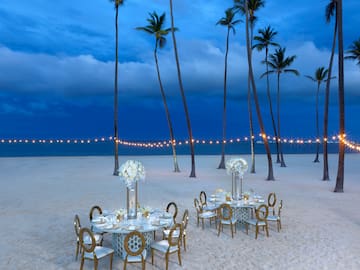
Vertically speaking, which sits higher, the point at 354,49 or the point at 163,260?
the point at 354,49

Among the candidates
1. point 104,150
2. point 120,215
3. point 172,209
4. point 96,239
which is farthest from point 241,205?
point 104,150

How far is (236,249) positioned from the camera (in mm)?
6824

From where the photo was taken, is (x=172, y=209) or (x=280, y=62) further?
(x=280, y=62)

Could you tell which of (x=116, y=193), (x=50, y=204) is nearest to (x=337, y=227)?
(x=116, y=193)

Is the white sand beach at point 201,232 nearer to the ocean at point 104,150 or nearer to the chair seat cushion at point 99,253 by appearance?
the chair seat cushion at point 99,253

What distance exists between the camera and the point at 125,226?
20.6 feet

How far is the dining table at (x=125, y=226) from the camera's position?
6143 millimetres

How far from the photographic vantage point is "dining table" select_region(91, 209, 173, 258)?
614 centimetres

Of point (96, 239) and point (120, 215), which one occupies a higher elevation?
point (120, 215)

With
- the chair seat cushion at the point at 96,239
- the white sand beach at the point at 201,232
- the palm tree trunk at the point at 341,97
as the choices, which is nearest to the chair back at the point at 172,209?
the white sand beach at the point at 201,232

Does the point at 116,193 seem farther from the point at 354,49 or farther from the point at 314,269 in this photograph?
the point at 354,49

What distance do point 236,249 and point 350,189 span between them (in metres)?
10.6

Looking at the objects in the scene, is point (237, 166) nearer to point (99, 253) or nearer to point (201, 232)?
point (201, 232)

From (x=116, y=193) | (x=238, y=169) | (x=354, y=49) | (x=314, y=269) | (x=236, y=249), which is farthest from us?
(x=354, y=49)
